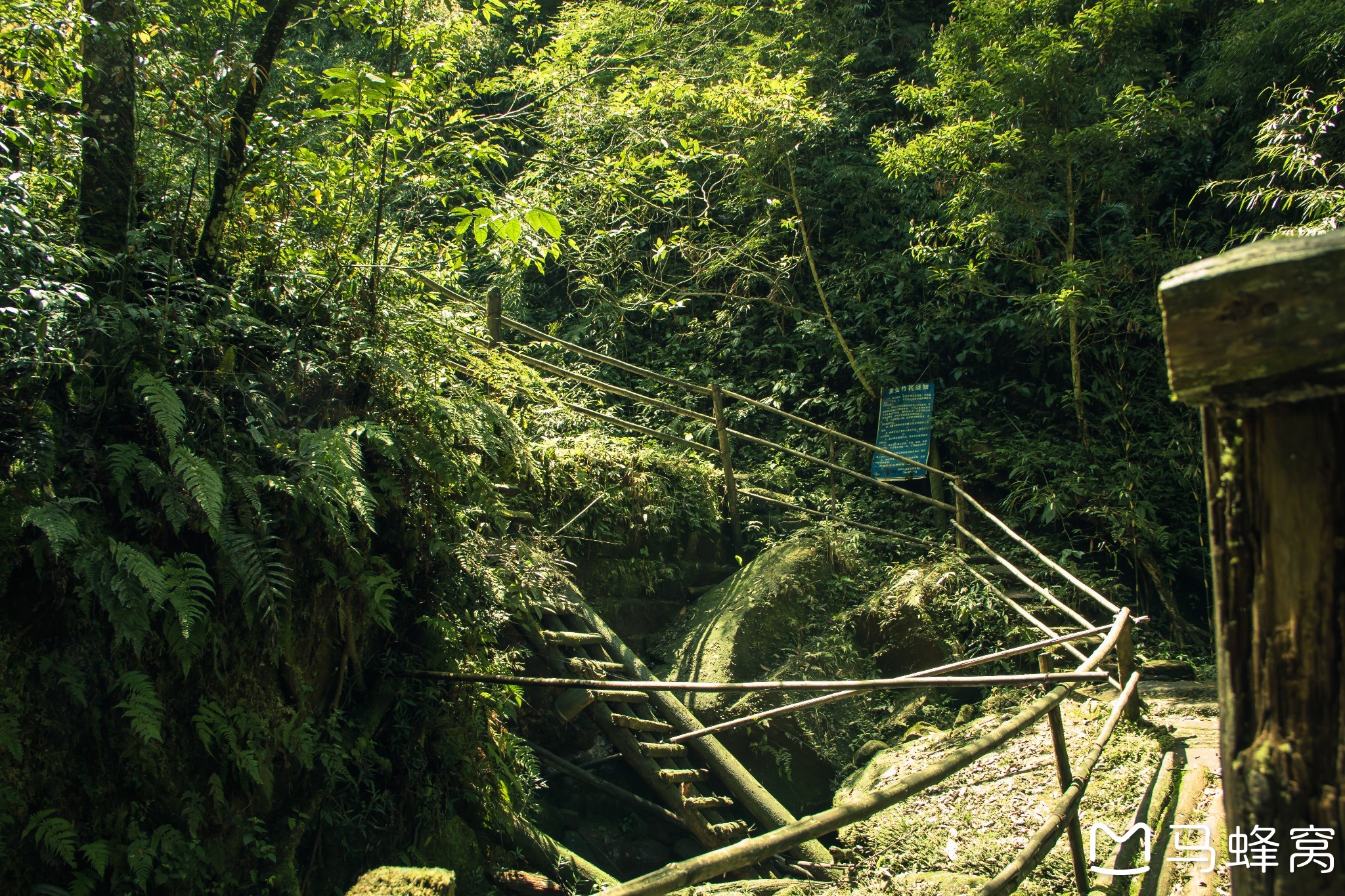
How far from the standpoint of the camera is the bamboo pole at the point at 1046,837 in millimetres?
1850

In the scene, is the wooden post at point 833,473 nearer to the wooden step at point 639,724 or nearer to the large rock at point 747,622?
the large rock at point 747,622

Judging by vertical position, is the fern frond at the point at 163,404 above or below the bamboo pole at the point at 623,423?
below

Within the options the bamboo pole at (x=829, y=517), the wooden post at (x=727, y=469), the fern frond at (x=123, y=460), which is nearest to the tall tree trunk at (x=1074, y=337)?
the bamboo pole at (x=829, y=517)

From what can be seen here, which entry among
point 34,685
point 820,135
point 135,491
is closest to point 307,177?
point 135,491

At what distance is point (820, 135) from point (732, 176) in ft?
5.02

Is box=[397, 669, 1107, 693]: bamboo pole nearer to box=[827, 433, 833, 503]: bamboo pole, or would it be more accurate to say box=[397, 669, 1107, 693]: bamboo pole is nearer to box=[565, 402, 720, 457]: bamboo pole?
box=[565, 402, 720, 457]: bamboo pole

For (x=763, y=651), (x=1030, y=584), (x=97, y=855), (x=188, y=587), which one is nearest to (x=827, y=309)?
(x=763, y=651)

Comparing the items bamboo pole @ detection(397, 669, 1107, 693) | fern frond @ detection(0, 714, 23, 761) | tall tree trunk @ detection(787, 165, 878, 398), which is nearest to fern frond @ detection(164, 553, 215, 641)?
fern frond @ detection(0, 714, 23, 761)

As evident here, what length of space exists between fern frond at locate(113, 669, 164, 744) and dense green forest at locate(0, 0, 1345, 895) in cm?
1

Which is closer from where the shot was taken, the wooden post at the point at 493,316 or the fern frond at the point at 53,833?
the fern frond at the point at 53,833

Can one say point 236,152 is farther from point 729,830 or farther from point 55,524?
point 729,830

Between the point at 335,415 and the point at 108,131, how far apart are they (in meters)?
Result: 1.24

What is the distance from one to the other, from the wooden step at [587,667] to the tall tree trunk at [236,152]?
2489 mm

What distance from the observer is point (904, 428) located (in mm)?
8273
